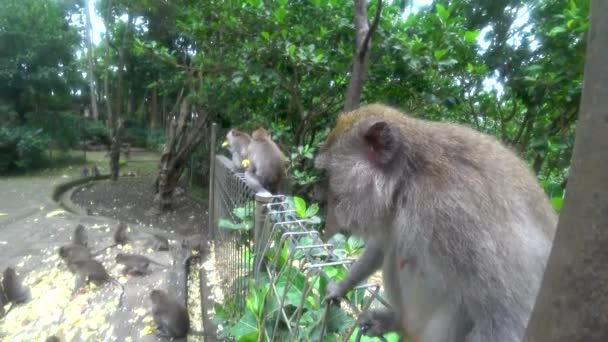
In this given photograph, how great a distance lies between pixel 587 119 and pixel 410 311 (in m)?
1.29

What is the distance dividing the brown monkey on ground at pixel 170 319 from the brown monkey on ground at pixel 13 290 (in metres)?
1.76

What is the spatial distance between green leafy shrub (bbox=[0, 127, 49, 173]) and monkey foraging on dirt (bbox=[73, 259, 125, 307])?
9638 mm

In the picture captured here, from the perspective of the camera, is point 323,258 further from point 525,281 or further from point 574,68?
point 574,68

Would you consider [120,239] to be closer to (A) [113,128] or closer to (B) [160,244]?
(B) [160,244]

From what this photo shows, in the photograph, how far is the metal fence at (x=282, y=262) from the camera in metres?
1.67

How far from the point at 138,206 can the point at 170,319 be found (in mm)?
8422

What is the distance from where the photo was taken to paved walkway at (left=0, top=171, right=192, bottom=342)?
4239 mm

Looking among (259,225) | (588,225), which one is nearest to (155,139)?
(259,225)

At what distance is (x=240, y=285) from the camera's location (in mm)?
3047

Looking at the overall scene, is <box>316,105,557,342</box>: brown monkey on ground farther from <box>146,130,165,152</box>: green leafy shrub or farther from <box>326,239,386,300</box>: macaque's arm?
<box>146,130,165,152</box>: green leafy shrub

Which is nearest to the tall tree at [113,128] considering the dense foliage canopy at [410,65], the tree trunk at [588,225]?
the dense foliage canopy at [410,65]

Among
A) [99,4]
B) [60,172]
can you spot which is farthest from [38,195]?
[99,4]

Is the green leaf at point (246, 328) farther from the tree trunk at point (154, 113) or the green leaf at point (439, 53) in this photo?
the tree trunk at point (154, 113)

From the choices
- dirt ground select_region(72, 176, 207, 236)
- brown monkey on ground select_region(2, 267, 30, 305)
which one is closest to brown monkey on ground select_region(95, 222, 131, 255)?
brown monkey on ground select_region(2, 267, 30, 305)
